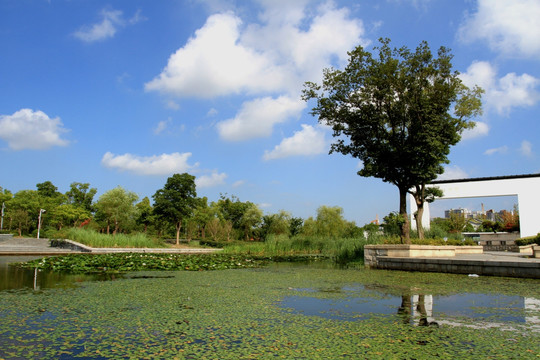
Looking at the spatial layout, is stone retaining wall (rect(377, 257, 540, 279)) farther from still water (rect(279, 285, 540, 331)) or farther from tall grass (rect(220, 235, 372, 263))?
tall grass (rect(220, 235, 372, 263))

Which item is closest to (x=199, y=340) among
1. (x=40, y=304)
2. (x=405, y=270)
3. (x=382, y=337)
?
(x=382, y=337)

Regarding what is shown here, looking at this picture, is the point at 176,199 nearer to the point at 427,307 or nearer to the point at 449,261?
the point at 449,261

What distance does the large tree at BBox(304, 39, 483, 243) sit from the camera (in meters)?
14.4

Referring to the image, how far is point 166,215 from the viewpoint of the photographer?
32125mm

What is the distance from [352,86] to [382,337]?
1303cm

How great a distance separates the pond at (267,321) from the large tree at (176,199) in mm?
24227

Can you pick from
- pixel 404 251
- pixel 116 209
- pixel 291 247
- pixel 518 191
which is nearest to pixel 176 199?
pixel 116 209

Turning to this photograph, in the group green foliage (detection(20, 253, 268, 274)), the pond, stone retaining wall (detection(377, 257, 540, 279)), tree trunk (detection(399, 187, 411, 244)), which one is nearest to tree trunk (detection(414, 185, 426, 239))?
tree trunk (detection(399, 187, 411, 244))

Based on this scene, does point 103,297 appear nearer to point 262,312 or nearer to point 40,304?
point 40,304

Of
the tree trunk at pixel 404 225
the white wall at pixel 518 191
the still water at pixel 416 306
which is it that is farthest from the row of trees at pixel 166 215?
the still water at pixel 416 306

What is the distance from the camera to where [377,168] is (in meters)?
14.9

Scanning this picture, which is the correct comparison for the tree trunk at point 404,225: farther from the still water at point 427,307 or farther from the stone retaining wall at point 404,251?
the still water at point 427,307

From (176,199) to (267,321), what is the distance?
1130 inches

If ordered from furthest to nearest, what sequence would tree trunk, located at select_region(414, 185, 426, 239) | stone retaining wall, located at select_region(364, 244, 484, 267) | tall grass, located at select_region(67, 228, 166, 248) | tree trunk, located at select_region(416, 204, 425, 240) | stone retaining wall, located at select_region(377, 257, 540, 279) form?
tall grass, located at select_region(67, 228, 166, 248) → tree trunk, located at select_region(414, 185, 426, 239) → tree trunk, located at select_region(416, 204, 425, 240) → stone retaining wall, located at select_region(364, 244, 484, 267) → stone retaining wall, located at select_region(377, 257, 540, 279)
